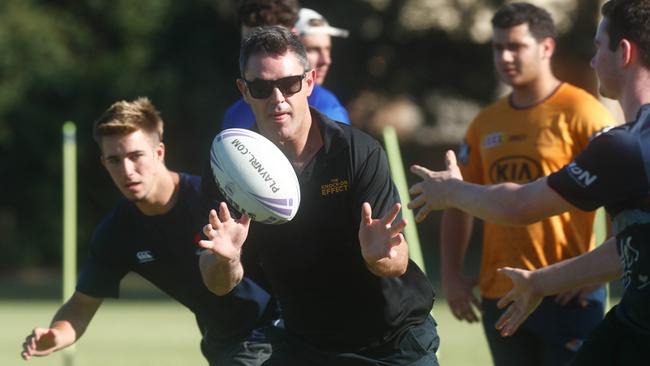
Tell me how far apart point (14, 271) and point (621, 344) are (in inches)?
855

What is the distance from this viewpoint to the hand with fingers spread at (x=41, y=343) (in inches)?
260

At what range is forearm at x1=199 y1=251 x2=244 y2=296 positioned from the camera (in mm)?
5668

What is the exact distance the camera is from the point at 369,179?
570 cm

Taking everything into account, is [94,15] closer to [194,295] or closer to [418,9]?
[418,9]

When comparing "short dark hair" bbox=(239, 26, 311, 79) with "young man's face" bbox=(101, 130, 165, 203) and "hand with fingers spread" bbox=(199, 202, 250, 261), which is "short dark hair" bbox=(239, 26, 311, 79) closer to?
"hand with fingers spread" bbox=(199, 202, 250, 261)

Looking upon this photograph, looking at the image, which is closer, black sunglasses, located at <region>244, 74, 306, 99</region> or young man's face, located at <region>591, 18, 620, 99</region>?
young man's face, located at <region>591, 18, 620, 99</region>

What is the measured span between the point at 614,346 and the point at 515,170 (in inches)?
98.7

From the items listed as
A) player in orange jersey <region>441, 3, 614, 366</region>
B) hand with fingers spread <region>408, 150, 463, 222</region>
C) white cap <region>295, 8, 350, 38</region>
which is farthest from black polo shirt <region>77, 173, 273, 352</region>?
hand with fingers spread <region>408, 150, 463, 222</region>

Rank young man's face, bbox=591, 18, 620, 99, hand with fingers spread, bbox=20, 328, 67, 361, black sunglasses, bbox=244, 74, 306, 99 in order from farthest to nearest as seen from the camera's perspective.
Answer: hand with fingers spread, bbox=20, 328, 67, 361 < black sunglasses, bbox=244, 74, 306, 99 < young man's face, bbox=591, 18, 620, 99

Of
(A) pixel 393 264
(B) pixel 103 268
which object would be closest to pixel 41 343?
(B) pixel 103 268

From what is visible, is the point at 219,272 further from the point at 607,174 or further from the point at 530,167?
the point at 530,167

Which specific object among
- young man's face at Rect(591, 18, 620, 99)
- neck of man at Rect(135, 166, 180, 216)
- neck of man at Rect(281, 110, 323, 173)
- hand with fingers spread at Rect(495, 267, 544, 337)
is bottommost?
hand with fingers spread at Rect(495, 267, 544, 337)

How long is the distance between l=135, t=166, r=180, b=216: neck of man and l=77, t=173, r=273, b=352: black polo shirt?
0.09 feet

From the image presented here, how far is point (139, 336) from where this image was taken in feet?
46.2
